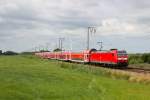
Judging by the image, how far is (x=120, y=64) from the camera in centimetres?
6244

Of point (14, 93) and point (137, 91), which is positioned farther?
point (137, 91)

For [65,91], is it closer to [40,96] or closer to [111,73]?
[40,96]

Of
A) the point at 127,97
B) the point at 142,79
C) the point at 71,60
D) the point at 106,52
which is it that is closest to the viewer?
the point at 127,97

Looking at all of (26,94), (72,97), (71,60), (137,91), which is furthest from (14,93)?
(71,60)

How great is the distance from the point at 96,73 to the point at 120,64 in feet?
51.3

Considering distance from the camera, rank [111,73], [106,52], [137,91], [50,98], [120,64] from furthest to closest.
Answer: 1. [106,52]
2. [120,64]
3. [111,73]
4. [137,91]
5. [50,98]

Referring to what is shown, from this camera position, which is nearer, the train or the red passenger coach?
the red passenger coach

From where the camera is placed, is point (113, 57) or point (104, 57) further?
point (104, 57)

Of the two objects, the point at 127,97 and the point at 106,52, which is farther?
the point at 106,52

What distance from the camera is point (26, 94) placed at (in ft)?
76.9

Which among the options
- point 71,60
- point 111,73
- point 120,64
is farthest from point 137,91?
point 71,60

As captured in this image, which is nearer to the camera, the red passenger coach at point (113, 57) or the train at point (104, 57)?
the red passenger coach at point (113, 57)

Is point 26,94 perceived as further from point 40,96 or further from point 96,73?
point 96,73

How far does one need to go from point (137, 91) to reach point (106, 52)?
39.4m
